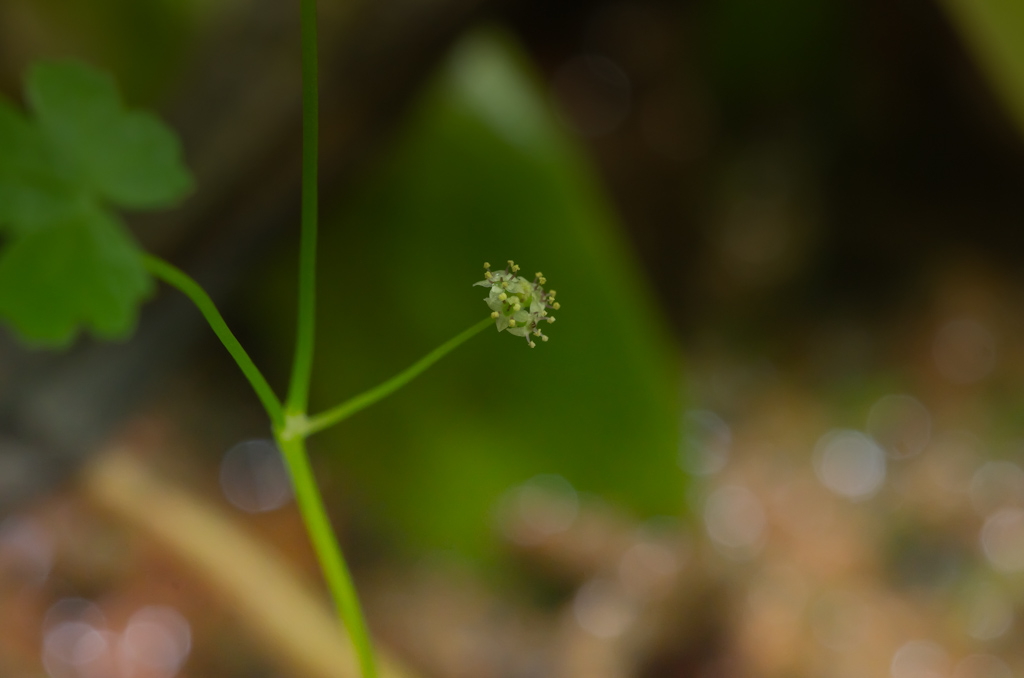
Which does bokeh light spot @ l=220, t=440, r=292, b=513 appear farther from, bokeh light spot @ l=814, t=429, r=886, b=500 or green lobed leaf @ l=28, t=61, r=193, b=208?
bokeh light spot @ l=814, t=429, r=886, b=500

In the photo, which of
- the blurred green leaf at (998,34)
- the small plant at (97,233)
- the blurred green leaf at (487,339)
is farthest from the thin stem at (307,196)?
the blurred green leaf at (998,34)

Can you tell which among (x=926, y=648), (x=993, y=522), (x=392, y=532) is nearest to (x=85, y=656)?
(x=392, y=532)

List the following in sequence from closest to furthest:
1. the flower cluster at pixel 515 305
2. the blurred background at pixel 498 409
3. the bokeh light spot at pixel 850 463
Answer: the flower cluster at pixel 515 305 → the blurred background at pixel 498 409 → the bokeh light spot at pixel 850 463

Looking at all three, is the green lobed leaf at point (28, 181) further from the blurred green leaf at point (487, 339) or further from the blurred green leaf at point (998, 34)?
the blurred green leaf at point (998, 34)

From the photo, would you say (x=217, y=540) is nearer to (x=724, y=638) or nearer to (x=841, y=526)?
(x=724, y=638)

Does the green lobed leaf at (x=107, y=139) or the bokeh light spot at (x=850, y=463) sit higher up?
the bokeh light spot at (x=850, y=463)

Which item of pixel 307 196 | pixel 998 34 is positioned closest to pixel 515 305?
pixel 307 196

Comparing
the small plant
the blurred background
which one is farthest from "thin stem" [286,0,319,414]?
the blurred background
